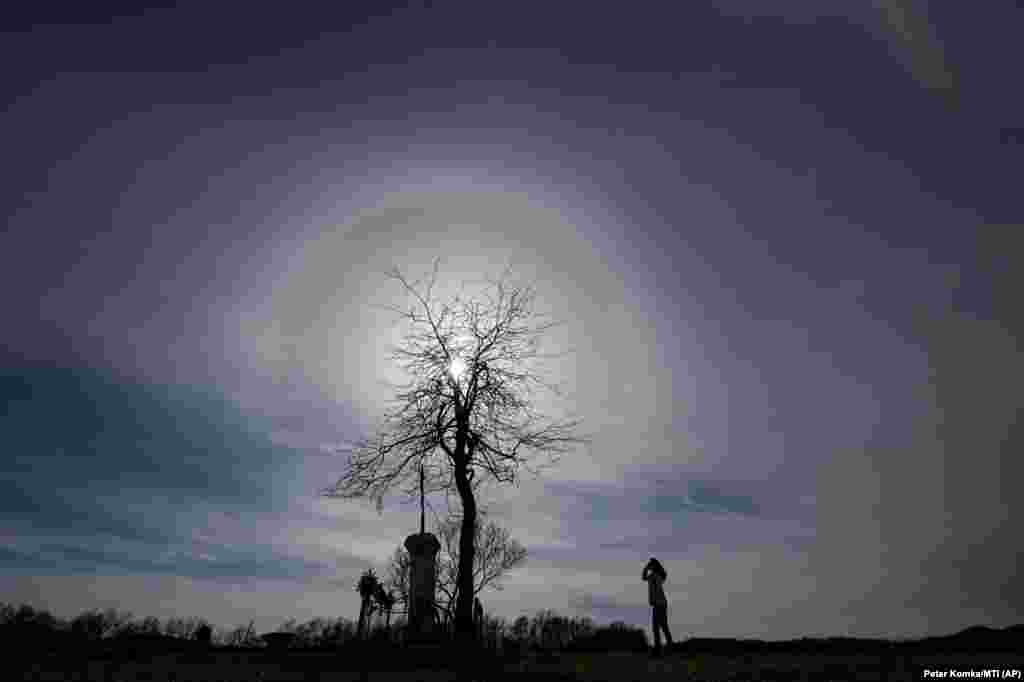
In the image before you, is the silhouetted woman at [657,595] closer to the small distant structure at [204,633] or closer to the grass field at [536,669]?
the grass field at [536,669]

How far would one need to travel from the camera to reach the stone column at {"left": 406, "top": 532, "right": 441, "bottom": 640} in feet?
70.2

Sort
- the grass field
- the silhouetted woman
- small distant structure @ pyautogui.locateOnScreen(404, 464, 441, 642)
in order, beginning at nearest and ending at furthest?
the grass field, the silhouetted woman, small distant structure @ pyautogui.locateOnScreen(404, 464, 441, 642)

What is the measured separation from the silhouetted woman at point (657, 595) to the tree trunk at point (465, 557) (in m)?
4.85

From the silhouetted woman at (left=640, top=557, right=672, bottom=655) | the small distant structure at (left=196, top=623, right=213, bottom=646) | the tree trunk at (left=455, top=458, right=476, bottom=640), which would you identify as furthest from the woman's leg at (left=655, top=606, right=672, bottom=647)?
the small distant structure at (left=196, top=623, right=213, bottom=646)

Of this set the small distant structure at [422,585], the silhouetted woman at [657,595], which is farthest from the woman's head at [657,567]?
the small distant structure at [422,585]

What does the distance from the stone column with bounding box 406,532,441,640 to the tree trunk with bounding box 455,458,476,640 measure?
340 cm

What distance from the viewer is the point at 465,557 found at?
19375mm

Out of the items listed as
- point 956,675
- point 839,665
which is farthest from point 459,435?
point 956,675

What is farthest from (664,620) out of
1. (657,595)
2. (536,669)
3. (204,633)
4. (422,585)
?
(204,633)

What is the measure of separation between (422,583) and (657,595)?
9428 mm

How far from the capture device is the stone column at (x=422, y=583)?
21391mm

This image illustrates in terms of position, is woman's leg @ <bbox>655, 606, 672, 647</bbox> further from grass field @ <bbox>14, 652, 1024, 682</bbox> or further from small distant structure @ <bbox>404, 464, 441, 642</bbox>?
small distant structure @ <bbox>404, 464, 441, 642</bbox>

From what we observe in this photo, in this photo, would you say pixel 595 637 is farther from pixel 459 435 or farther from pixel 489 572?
pixel 489 572

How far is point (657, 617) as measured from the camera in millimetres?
16250
